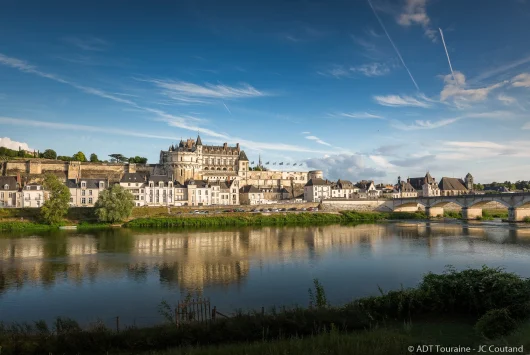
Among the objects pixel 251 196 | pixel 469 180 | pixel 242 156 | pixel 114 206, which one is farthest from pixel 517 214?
pixel 469 180

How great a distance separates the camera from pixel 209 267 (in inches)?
734

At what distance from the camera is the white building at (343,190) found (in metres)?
72.9

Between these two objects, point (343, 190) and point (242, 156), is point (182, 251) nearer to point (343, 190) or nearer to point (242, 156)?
point (343, 190)

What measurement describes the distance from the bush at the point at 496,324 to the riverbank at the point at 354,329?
0.02m

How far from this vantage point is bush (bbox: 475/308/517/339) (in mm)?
7743

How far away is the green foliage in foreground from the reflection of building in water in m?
6.78

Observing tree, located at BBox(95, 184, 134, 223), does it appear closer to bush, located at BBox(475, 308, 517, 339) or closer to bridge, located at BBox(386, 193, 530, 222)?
bush, located at BBox(475, 308, 517, 339)

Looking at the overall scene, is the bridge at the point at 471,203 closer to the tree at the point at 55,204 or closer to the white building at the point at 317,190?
the white building at the point at 317,190

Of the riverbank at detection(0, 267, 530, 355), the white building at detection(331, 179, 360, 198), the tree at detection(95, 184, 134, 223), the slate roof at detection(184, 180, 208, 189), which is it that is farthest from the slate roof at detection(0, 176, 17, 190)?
the white building at detection(331, 179, 360, 198)

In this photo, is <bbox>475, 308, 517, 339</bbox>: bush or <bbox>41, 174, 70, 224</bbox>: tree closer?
<bbox>475, 308, 517, 339</bbox>: bush

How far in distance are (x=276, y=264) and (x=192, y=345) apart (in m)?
12.0

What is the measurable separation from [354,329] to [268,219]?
1534 inches

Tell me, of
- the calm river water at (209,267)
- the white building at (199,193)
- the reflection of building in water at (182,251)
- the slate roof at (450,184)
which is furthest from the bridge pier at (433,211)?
the white building at (199,193)

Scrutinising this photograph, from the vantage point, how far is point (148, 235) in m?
33.0
